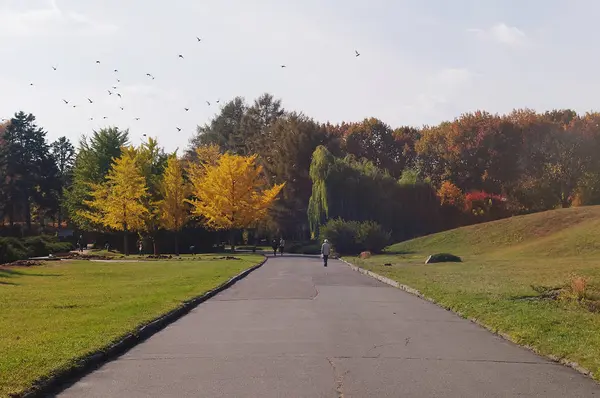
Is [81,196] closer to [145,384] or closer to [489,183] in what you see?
[489,183]

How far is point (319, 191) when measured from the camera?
6944cm

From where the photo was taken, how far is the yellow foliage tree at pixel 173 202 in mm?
64875

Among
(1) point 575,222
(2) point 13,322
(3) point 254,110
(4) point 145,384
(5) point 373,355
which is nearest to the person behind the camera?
(4) point 145,384

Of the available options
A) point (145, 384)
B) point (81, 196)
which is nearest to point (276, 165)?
point (81, 196)

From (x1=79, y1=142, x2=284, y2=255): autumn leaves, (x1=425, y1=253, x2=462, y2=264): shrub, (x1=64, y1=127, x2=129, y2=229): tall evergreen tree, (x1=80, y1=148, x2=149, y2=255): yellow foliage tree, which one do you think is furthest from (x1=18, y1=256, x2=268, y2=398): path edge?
(x1=64, y1=127, x2=129, y2=229): tall evergreen tree

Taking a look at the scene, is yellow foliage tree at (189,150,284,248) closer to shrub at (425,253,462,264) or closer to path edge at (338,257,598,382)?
→ shrub at (425,253,462,264)

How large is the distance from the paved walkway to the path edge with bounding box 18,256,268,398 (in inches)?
7.1

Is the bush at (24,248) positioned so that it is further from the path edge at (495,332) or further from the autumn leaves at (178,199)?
the path edge at (495,332)

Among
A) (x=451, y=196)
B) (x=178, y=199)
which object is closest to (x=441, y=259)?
(x=178, y=199)

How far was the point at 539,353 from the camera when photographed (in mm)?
11680

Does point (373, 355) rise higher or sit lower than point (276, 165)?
lower

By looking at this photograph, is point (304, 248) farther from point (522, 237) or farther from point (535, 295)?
point (535, 295)

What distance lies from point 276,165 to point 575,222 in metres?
35.2

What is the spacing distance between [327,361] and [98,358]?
11.0ft
